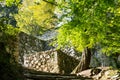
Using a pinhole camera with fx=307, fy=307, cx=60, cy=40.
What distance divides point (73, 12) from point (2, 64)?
3.27m

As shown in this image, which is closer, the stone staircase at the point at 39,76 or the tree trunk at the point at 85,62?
the stone staircase at the point at 39,76

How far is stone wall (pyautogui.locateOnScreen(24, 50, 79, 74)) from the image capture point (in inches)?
631

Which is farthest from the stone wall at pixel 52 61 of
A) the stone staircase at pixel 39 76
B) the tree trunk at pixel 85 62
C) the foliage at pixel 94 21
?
the foliage at pixel 94 21

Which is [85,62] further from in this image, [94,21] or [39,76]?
[94,21]

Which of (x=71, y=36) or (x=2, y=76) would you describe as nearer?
(x=2, y=76)

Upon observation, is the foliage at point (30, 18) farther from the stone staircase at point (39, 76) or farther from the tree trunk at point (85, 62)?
the stone staircase at point (39, 76)

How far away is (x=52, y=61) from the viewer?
53.8 feet

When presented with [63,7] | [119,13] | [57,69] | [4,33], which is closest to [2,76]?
[4,33]

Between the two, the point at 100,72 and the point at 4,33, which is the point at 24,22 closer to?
the point at 100,72

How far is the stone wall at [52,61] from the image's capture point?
52.6 feet

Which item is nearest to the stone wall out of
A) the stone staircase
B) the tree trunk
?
the tree trunk

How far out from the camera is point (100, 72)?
13570mm

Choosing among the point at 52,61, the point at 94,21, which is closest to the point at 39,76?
the point at 94,21

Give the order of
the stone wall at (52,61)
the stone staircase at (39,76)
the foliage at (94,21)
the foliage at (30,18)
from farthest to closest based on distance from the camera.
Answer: the foliage at (30,18) < the stone wall at (52,61) < the stone staircase at (39,76) < the foliage at (94,21)
